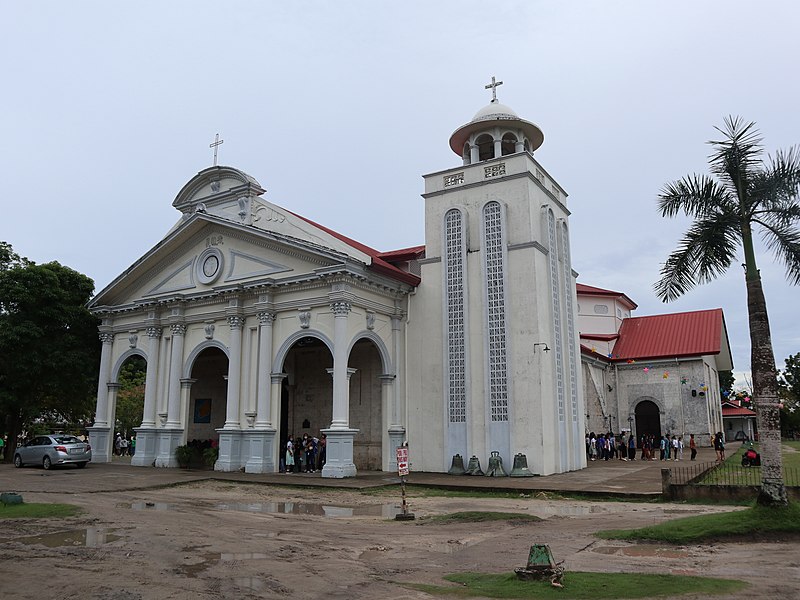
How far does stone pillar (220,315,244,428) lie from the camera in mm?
23781

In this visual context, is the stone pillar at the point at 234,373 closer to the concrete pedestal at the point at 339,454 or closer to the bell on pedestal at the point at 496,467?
the concrete pedestal at the point at 339,454

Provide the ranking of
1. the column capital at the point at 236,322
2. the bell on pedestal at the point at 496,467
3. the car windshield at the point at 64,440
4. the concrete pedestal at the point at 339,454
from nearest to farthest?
the concrete pedestal at the point at 339,454 → the bell on pedestal at the point at 496,467 → the column capital at the point at 236,322 → the car windshield at the point at 64,440

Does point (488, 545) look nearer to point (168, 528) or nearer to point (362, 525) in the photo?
point (362, 525)

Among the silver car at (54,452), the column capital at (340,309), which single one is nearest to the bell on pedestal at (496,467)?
the column capital at (340,309)

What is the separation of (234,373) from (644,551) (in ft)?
56.5

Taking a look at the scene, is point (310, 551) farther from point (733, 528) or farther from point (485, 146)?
point (485, 146)

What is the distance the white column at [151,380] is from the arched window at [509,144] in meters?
16.0

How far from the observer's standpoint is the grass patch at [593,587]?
7063mm

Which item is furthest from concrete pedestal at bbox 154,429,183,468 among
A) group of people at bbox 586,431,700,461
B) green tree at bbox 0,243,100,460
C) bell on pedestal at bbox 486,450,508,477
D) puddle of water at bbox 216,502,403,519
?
group of people at bbox 586,431,700,461

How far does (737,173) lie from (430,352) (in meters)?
13.5

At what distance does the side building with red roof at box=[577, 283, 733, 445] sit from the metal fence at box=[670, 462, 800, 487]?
1309 centimetres

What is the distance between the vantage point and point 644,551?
9945 millimetres

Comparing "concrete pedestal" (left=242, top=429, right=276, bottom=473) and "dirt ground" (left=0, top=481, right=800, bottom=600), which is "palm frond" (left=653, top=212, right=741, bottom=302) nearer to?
A: "dirt ground" (left=0, top=481, right=800, bottom=600)

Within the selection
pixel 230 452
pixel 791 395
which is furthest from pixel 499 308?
pixel 791 395
